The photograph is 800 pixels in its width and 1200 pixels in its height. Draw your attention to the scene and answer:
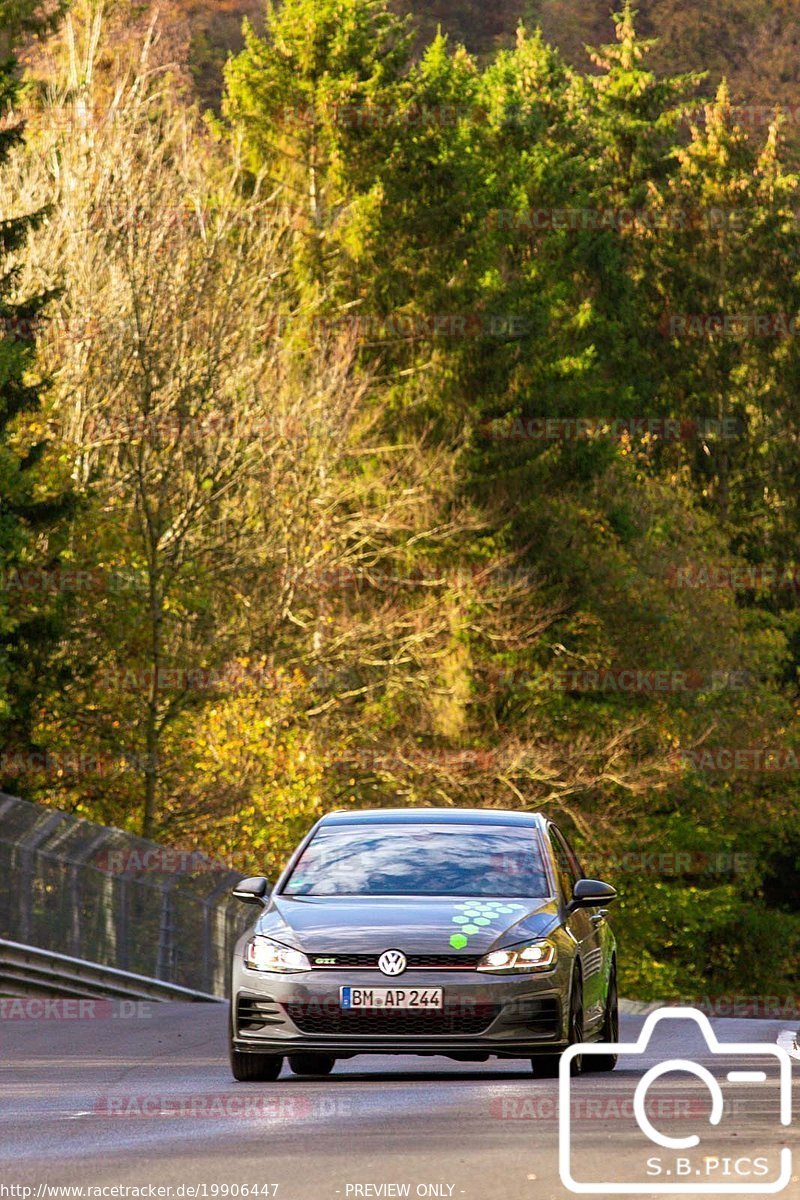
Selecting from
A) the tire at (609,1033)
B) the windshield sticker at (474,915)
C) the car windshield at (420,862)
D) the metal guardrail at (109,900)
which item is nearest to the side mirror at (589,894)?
the car windshield at (420,862)

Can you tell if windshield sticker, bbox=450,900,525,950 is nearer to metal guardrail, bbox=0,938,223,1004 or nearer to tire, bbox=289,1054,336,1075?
tire, bbox=289,1054,336,1075

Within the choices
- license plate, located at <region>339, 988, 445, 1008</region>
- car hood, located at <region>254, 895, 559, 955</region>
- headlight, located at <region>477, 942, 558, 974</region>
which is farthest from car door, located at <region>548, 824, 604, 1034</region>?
license plate, located at <region>339, 988, 445, 1008</region>

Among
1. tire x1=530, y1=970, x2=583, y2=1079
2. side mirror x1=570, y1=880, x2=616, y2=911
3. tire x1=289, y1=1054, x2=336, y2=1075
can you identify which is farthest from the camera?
tire x1=289, y1=1054, x2=336, y2=1075

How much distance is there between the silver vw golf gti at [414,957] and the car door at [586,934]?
0.09 ft

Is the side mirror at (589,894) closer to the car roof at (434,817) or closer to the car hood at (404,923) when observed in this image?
the car hood at (404,923)

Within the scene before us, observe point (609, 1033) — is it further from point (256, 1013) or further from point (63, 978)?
point (63, 978)

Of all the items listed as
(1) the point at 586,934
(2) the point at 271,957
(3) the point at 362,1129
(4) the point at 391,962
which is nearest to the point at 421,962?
(4) the point at 391,962

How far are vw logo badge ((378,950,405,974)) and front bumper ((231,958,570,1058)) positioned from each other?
37 mm

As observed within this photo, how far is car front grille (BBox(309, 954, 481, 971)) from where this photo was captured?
45.4ft

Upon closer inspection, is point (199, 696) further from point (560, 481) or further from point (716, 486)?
point (716, 486)

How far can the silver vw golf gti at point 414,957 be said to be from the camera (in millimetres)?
13828

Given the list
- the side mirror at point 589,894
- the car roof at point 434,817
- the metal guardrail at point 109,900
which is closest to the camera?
the side mirror at point 589,894

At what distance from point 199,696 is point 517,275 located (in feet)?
62.2

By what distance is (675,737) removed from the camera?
54469 mm
